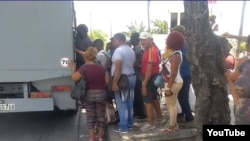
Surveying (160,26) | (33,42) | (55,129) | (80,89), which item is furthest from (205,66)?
(160,26)

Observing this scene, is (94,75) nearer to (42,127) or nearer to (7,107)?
(7,107)

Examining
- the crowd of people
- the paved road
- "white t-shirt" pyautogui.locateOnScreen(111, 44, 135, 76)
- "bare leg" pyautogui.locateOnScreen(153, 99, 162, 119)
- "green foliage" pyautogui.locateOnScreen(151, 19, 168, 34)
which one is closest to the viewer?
the crowd of people

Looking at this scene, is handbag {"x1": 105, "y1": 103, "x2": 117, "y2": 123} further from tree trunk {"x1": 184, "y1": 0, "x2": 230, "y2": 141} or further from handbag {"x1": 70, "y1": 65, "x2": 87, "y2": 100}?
tree trunk {"x1": 184, "y1": 0, "x2": 230, "y2": 141}

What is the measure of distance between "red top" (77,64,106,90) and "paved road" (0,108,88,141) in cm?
119

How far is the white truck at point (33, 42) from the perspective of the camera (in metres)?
5.42

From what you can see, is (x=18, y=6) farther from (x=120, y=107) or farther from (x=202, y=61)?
(x=202, y=61)

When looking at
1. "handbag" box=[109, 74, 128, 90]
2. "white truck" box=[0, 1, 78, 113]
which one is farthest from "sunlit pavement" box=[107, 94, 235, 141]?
"white truck" box=[0, 1, 78, 113]

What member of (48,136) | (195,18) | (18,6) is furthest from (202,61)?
(48,136)

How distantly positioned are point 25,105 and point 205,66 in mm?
3013

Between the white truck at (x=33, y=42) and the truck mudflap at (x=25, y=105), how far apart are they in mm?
15

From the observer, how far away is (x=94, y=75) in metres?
5.29

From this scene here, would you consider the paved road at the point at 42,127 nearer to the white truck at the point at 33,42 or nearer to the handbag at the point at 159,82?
the white truck at the point at 33,42

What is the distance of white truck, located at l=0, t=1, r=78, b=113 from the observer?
5.42 m

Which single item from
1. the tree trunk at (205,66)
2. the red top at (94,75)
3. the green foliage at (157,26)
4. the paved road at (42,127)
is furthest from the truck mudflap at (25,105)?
the green foliage at (157,26)
